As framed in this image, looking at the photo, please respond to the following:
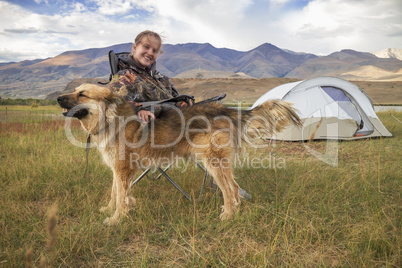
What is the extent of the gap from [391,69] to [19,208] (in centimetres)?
15568

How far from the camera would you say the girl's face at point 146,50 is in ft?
12.0

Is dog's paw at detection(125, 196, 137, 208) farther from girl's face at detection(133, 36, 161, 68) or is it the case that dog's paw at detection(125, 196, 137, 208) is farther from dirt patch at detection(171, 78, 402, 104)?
dirt patch at detection(171, 78, 402, 104)

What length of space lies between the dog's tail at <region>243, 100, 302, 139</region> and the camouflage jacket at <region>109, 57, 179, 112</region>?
4.92 feet

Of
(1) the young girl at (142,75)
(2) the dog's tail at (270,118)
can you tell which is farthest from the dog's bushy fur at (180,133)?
(1) the young girl at (142,75)

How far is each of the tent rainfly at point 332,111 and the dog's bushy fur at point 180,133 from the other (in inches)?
192

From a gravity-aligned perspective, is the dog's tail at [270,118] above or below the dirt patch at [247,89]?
Result: below

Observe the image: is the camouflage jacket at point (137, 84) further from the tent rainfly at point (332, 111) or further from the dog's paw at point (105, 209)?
the tent rainfly at point (332, 111)

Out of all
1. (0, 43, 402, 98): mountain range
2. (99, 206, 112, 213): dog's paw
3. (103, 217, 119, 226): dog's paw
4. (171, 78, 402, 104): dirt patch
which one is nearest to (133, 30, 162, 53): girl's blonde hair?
(99, 206, 112, 213): dog's paw

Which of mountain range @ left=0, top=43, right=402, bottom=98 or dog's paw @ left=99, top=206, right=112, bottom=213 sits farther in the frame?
mountain range @ left=0, top=43, right=402, bottom=98

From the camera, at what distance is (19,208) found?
3008 millimetres

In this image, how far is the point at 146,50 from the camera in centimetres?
366

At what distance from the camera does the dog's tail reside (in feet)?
10.5

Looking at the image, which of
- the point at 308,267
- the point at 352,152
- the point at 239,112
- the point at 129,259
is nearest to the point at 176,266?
the point at 129,259

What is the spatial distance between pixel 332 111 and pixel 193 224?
7100 mm
